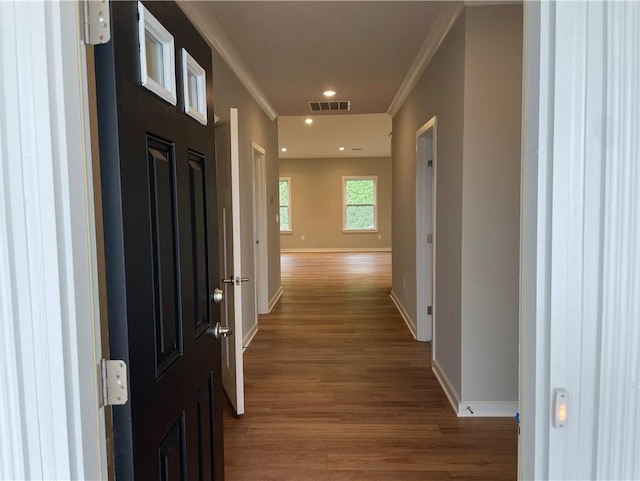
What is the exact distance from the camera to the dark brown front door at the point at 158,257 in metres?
0.91

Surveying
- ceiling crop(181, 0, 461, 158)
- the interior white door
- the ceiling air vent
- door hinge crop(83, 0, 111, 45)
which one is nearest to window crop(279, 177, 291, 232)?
the ceiling air vent

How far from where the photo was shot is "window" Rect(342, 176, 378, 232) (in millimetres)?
12523

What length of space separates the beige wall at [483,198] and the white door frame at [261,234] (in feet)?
8.58

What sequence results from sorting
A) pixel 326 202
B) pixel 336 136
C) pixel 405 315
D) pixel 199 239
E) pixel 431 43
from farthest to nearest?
pixel 326 202 → pixel 336 136 → pixel 405 315 → pixel 431 43 → pixel 199 239

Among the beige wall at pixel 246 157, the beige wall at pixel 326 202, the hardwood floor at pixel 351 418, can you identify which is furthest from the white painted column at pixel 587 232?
the beige wall at pixel 326 202

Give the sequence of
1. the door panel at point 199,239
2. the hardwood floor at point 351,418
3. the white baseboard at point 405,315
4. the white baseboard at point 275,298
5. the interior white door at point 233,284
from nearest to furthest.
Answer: the door panel at point 199,239, the hardwood floor at point 351,418, the interior white door at point 233,284, the white baseboard at point 405,315, the white baseboard at point 275,298

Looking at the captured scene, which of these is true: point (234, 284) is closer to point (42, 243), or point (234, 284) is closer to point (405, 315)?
point (42, 243)

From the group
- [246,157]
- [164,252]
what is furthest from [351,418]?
[246,157]

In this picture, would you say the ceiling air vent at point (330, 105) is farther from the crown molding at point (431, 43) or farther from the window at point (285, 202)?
the window at point (285, 202)

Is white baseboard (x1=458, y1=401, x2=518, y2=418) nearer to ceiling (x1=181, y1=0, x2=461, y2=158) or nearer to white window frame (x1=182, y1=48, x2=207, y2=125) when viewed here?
white window frame (x1=182, y1=48, x2=207, y2=125)

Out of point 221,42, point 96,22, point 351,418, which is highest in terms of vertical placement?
point 221,42

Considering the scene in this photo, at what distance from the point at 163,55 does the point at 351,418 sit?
2.37 m

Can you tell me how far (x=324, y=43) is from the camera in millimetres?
3281

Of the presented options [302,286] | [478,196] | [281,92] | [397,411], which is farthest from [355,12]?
[302,286]
